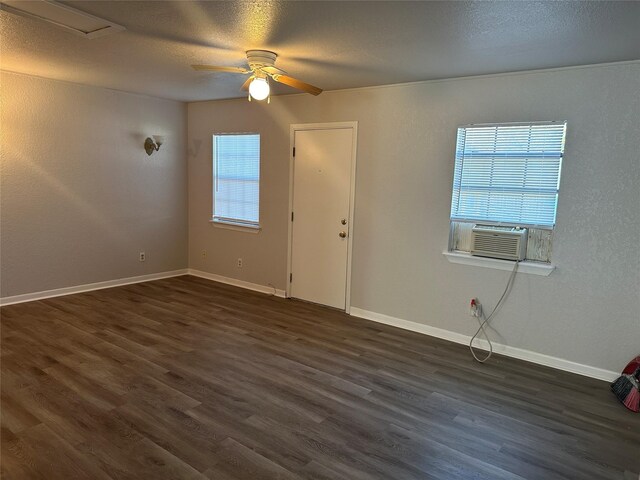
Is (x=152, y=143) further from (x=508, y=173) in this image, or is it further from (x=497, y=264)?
(x=497, y=264)

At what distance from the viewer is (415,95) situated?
410 centimetres

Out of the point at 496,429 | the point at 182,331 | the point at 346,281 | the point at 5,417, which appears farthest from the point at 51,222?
the point at 496,429

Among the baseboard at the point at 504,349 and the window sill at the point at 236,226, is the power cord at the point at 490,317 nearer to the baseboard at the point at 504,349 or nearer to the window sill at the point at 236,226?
the baseboard at the point at 504,349

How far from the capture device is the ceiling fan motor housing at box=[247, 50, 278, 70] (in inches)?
125

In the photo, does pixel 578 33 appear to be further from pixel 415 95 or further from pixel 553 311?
pixel 553 311

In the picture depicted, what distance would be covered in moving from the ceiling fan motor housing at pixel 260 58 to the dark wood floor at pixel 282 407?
2.33m

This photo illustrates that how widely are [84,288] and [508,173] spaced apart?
4876 mm

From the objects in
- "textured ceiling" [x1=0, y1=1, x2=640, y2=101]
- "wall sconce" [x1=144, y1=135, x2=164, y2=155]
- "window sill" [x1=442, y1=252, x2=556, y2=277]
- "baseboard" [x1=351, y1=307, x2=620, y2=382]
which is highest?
"textured ceiling" [x1=0, y1=1, x2=640, y2=101]

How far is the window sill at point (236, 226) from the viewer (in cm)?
556

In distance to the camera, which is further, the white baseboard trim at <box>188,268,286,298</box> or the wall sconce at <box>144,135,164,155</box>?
the wall sconce at <box>144,135,164,155</box>

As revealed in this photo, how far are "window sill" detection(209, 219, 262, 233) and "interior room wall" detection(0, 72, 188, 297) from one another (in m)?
0.62

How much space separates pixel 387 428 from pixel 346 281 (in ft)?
7.45

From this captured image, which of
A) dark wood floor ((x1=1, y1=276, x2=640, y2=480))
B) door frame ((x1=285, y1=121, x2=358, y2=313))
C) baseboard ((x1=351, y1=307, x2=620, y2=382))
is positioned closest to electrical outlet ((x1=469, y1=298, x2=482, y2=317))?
baseboard ((x1=351, y1=307, x2=620, y2=382))

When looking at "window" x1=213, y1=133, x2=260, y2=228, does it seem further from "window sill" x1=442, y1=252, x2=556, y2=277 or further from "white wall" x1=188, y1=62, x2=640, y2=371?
"window sill" x1=442, y1=252, x2=556, y2=277
